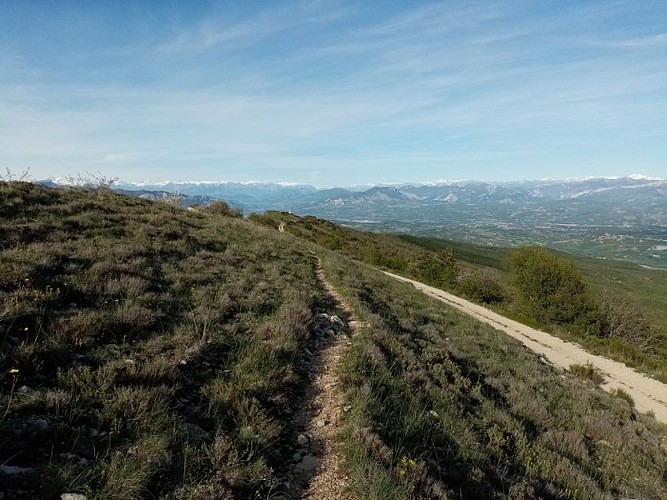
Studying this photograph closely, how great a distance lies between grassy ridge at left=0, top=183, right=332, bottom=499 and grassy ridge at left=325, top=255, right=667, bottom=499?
137 cm

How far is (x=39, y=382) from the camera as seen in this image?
221 inches

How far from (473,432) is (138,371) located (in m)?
5.91

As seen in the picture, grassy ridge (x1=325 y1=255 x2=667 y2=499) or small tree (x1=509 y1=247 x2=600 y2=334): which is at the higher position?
grassy ridge (x1=325 y1=255 x2=667 y2=499)

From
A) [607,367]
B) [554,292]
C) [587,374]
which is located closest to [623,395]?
[587,374]

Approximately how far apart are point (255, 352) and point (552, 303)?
51.8m

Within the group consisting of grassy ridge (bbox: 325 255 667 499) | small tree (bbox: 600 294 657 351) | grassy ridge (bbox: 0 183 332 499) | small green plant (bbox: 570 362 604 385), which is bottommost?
small tree (bbox: 600 294 657 351)

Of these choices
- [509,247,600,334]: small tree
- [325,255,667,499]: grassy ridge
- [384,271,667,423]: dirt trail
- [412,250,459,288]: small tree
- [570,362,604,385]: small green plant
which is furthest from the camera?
[412,250,459,288]: small tree

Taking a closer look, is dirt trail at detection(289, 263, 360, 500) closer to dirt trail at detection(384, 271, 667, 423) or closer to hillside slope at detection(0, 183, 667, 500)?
hillside slope at detection(0, 183, 667, 500)

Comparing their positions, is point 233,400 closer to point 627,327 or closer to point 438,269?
point 627,327

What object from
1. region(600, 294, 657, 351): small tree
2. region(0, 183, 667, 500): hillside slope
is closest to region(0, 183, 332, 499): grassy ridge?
region(0, 183, 667, 500): hillside slope

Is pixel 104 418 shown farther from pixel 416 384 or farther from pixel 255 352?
pixel 416 384

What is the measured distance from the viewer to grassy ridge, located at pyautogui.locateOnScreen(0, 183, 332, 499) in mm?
4492

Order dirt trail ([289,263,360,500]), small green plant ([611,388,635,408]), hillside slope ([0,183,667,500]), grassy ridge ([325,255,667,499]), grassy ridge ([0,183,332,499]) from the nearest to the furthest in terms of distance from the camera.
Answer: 1. grassy ridge ([0,183,332,499])
2. hillside slope ([0,183,667,500])
3. dirt trail ([289,263,360,500])
4. grassy ridge ([325,255,667,499])
5. small green plant ([611,388,635,408])

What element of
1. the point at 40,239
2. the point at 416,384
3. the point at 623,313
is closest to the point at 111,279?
the point at 40,239
